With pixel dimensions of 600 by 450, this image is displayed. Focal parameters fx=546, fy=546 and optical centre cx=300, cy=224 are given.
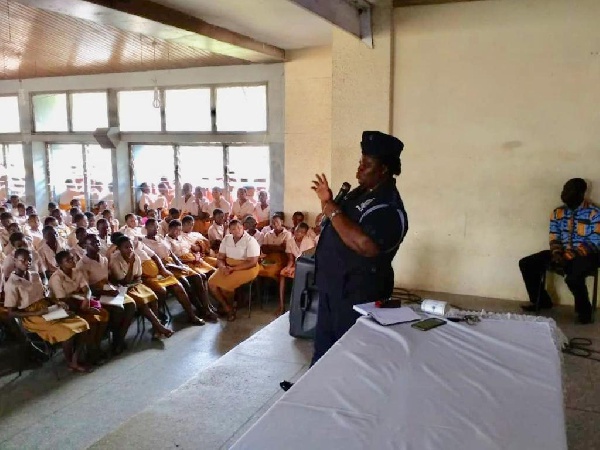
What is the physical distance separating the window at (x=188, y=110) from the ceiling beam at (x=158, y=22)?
193 centimetres

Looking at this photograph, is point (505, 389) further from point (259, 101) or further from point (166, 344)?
point (259, 101)

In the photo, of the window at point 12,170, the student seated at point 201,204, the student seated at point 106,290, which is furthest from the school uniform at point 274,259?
the window at point 12,170

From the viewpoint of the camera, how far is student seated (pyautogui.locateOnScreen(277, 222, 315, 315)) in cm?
655

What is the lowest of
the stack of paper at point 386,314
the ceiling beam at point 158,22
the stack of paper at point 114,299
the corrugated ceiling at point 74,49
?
the stack of paper at point 114,299

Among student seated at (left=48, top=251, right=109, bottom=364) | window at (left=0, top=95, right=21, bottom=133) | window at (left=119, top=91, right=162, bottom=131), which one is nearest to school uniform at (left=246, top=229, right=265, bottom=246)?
student seated at (left=48, top=251, right=109, bottom=364)

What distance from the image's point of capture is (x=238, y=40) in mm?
6160

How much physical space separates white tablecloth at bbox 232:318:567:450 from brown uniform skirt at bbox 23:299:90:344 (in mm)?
3388

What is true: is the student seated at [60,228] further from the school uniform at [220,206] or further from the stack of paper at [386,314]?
the stack of paper at [386,314]

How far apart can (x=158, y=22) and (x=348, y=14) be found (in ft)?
5.52

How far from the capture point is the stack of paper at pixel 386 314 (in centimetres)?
219

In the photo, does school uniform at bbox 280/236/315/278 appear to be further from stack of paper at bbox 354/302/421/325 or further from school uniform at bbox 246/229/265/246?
stack of paper at bbox 354/302/421/325

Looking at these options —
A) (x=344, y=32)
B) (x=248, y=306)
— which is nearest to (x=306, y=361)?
(x=344, y=32)

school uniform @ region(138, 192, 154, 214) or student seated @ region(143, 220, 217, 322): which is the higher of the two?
school uniform @ region(138, 192, 154, 214)

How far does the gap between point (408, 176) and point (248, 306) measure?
2.94 meters
